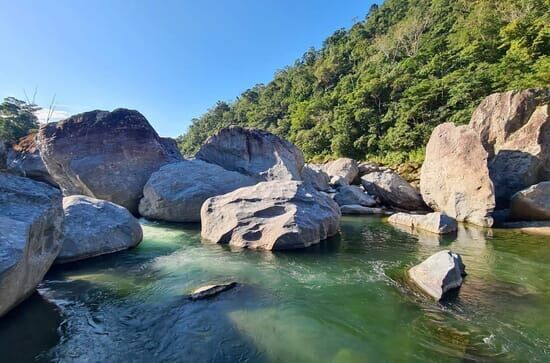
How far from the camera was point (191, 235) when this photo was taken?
10.2m

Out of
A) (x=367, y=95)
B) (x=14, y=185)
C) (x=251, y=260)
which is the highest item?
(x=367, y=95)

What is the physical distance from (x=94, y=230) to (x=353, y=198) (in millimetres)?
12009

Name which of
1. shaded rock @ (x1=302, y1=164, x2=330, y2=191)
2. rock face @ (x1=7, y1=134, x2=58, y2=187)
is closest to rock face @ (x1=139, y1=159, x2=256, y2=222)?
shaded rock @ (x1=302, y1=164, x2=330, y2=191)

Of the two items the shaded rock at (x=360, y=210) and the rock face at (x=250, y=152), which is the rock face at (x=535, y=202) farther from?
the rock face at (x=250, y=152)

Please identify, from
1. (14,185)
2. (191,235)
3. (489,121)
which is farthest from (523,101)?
(14,185)

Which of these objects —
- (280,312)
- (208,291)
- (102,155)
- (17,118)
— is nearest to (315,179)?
(102,155)

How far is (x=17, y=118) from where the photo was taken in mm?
42375

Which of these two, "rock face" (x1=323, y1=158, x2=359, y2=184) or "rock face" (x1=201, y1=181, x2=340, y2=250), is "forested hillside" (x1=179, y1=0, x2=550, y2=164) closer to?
"rock face" (x1=323, y1=158, x2=359, y2=184)

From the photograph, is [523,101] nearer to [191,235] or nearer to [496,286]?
[496,286]

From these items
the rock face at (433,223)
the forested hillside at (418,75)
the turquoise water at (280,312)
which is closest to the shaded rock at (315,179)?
the rock face at (433,223)

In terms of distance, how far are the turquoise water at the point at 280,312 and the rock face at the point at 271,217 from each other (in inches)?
22.6

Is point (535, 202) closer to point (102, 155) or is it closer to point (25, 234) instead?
point (25, 234)

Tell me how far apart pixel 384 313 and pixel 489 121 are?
14058mm

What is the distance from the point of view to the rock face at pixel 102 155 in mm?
13000
